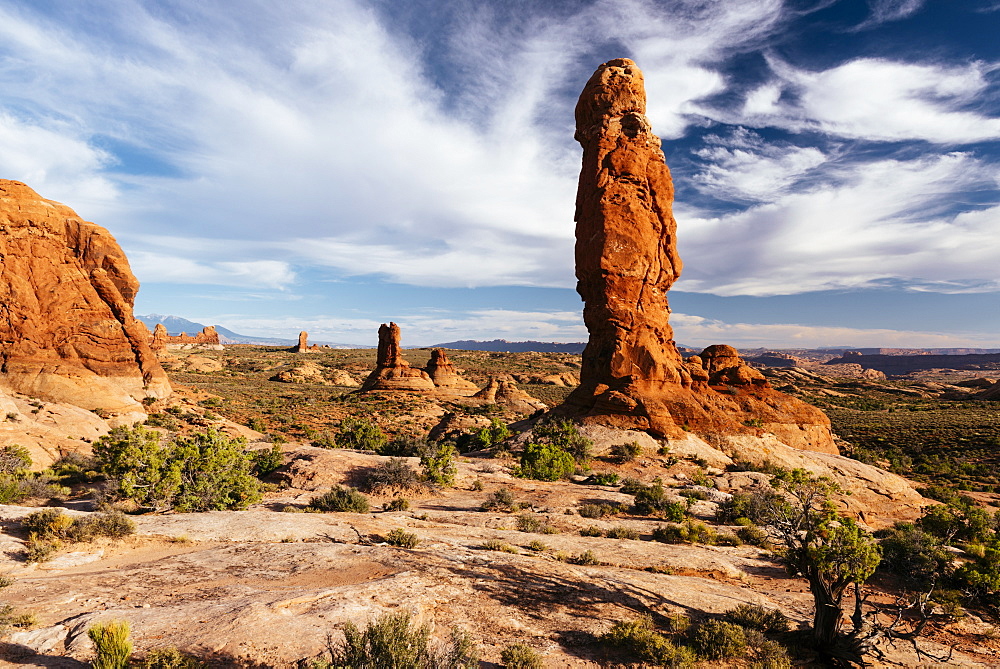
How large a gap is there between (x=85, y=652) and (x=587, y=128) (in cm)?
3587

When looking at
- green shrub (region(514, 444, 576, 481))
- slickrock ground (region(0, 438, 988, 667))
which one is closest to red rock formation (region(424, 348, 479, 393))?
green shrub (region(514, 444, 576, 481))

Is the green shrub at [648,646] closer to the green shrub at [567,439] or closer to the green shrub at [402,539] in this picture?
the green shrub at [402,539]

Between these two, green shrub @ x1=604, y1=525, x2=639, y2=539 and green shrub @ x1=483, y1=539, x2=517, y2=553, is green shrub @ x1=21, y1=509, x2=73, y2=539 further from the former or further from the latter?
green shrub @ x1=604, y1=525, x2=639, y2=539

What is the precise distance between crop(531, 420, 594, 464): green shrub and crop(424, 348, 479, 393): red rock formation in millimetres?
Result: 35951

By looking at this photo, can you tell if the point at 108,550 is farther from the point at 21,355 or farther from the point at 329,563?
the point at 21,355

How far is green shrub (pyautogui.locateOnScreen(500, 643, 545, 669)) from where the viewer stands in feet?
21.9

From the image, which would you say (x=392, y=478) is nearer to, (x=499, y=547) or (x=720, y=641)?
A: (x=499, y=547)

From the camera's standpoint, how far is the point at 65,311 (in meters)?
29.5

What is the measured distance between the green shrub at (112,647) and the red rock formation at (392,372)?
173 ft

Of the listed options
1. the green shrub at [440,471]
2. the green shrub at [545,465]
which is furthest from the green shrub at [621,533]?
the green shrub at [440,471]

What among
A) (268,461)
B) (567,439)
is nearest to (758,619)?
(567,439)

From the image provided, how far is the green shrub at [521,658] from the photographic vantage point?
6.68 m

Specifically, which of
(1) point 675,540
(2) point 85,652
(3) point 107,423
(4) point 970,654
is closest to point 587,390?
(1) point 675,540

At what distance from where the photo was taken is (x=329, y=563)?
990 cm
